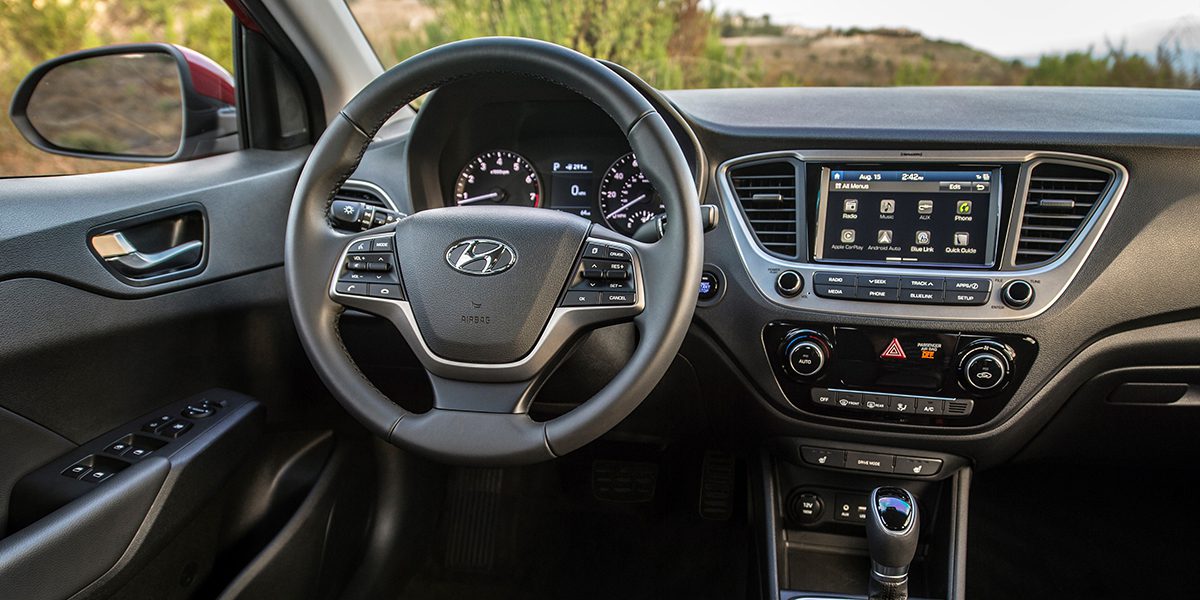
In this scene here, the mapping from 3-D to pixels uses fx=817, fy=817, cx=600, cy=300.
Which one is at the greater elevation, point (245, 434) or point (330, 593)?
point (245, 434)

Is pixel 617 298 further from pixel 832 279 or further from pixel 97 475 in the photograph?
pixel 97 475

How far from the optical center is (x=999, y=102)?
181 cm

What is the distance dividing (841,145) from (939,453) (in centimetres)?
70

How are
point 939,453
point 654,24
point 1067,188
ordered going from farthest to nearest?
point 654,24, point 939,453, point 1067,188

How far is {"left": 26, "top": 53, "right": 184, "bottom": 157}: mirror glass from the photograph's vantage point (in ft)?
6.34

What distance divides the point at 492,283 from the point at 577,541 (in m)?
1.22

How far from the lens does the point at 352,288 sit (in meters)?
1.35

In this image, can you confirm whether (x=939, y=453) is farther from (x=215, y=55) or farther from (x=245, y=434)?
(x=215, y=55)

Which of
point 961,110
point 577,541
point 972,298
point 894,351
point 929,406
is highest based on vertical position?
point 961,110

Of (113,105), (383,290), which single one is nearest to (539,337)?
(383,290)

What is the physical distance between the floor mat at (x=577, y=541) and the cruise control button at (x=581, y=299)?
1.03 meters

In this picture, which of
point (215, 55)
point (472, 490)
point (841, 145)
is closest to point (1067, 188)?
point (841, 145)

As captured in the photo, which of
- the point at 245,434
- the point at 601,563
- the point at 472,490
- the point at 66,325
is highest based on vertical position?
the point at 66,325

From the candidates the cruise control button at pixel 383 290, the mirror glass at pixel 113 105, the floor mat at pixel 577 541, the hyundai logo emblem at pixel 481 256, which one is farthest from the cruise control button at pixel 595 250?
the mirror glass at pixel 113 105
